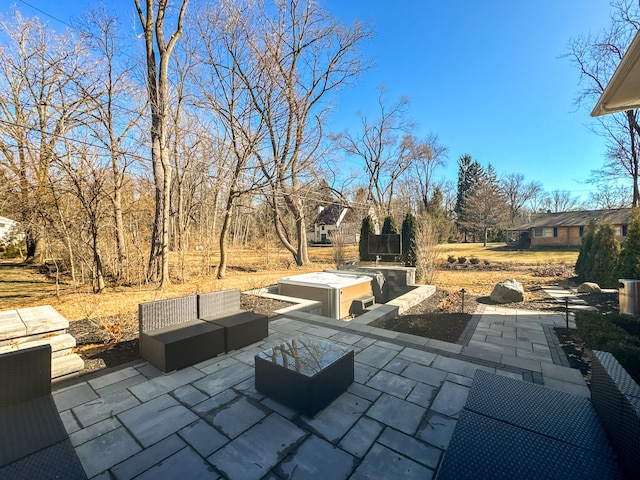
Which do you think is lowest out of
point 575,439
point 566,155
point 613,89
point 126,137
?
point 575,439

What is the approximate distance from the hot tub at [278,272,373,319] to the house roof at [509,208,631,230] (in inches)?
895

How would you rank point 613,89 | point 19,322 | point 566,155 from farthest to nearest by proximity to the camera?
point 566,155 < point 613,89 < point 19,322

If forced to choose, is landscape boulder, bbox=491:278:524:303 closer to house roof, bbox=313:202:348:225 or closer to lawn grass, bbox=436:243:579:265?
lawn grass, bbox=436:243:579:265

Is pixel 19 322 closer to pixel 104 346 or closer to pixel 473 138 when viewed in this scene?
pixel 104 346

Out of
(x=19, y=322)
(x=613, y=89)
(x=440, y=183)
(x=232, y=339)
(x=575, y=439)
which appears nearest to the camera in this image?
(x=575, y=439)

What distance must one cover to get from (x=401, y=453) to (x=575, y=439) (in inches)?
37.0

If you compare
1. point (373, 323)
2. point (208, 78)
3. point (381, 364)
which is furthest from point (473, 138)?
point (381, 364)

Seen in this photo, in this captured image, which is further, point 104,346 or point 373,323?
point 373,323

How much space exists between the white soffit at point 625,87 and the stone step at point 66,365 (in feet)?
19.1

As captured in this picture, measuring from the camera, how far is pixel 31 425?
65.8 inches

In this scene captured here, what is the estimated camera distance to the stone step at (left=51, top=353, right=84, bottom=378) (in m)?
2.78

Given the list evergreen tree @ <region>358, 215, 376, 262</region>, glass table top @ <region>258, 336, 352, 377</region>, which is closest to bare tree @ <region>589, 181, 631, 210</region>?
evergreen tree @ <region>358, 215, 376, 262</region>

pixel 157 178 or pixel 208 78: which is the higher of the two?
pixel 208 78

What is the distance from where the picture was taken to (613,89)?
3.21 meters
